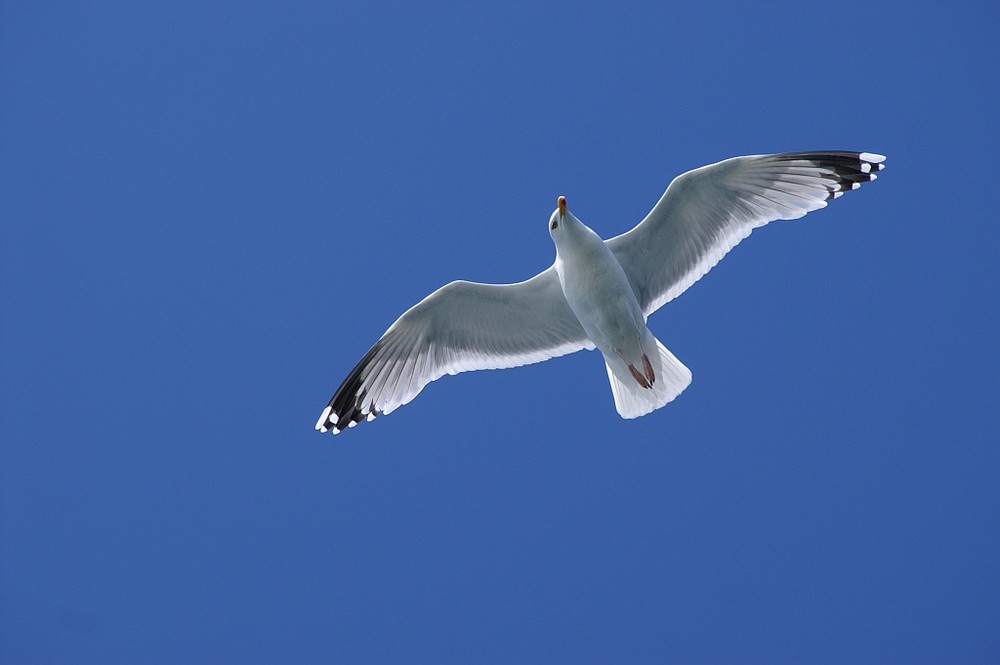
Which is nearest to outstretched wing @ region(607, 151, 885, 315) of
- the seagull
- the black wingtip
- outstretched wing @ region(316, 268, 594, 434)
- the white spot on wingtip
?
the seagull

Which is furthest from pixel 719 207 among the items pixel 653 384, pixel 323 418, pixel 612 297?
pixel 323 418

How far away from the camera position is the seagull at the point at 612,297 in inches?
233

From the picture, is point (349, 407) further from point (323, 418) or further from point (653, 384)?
point (653, 384)

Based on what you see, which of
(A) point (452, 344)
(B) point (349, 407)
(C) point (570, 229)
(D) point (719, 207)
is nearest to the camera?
(C) point (570, 229)

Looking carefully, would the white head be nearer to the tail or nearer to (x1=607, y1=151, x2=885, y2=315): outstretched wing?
(x1=607, y1=151, x2=885, y2=315): outstretched wing

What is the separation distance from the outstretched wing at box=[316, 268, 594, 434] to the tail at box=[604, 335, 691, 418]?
0.39 m

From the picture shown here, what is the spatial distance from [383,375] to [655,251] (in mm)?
1958

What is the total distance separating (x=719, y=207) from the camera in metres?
6.11

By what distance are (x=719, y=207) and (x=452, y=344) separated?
1.91m

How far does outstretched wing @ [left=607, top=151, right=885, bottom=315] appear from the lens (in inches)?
235

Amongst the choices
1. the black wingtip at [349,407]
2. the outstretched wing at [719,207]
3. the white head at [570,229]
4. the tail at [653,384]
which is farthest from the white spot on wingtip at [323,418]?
the outstretched wing at [719,207]

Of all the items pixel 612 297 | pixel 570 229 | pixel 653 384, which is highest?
pixel 570 229

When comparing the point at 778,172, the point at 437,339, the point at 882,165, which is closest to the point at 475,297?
the point at 437,339

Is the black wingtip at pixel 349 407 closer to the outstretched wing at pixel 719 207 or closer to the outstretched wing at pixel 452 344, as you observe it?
the outstretched wing at pixel 452 344
